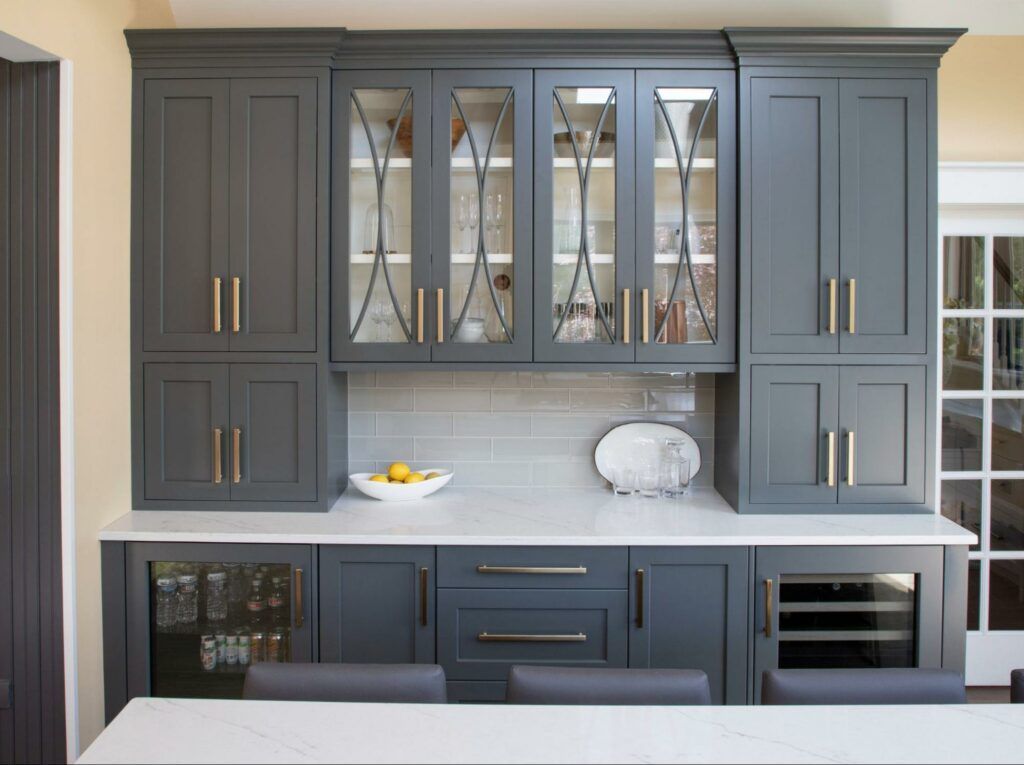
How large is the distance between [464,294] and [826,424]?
1288 mm

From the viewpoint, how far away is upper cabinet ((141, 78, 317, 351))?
2545 millimetres

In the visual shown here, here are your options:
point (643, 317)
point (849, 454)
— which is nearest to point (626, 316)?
point (643, 317)

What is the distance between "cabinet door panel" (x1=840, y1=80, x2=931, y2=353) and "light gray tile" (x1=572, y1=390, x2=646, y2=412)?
0.80 m

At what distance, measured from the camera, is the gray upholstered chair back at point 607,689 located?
1416mm

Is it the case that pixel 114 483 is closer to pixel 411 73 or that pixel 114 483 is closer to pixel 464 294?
pixel 464 294

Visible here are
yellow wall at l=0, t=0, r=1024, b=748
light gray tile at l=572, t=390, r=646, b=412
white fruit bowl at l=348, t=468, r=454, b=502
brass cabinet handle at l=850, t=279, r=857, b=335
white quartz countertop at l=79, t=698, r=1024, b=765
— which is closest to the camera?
white quartz countertop at l=79, t=698, r=1024, b=765

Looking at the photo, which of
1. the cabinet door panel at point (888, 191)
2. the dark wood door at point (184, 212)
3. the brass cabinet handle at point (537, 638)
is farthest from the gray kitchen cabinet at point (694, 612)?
the dark wood door at point (184, 212)

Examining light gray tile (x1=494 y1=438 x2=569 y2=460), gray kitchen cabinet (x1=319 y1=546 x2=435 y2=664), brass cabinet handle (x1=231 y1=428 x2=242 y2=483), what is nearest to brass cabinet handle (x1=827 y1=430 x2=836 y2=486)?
light gray tile (x1=494 y1=438 x2=569 y2=460)

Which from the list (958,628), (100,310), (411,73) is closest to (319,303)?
(100,310)

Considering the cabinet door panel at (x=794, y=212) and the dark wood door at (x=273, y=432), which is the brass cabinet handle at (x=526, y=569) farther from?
the cabinet door panel at (x=794, y=212)

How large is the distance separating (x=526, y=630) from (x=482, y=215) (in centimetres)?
136

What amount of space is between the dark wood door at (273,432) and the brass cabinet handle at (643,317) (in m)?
1.11

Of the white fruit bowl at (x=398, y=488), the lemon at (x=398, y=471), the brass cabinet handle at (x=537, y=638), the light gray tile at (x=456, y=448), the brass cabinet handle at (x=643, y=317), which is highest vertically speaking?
the brass cabinet handle at (x=643, y=317)

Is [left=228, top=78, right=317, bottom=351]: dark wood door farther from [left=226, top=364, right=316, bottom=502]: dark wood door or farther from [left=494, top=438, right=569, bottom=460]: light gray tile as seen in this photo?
[left=494, top=438, right=569, bottom=460]: light gray tile
